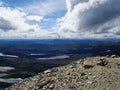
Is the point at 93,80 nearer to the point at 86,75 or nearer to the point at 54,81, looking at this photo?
the point at 86,75

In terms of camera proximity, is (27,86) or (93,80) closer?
(93,80)

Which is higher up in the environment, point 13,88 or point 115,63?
point 115,63

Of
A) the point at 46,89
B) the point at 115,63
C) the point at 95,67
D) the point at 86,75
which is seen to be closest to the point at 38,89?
the point at 46,89

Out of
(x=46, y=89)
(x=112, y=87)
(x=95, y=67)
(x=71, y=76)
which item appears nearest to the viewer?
(x=112, y=87)

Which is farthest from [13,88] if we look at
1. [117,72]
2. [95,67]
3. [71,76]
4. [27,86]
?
[117,72]

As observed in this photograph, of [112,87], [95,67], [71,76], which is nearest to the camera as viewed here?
[112,87]

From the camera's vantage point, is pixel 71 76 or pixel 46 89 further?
pixel 71 76

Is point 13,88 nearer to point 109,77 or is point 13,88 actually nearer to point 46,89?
point 46,89

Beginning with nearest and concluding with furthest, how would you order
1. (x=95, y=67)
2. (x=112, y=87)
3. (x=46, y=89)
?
(x=112, y=87), (x=46, y=89), (x=95, y=67)

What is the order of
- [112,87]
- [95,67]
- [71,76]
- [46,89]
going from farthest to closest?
[95,67] → [71,76] → [46,89] → [112,87]
